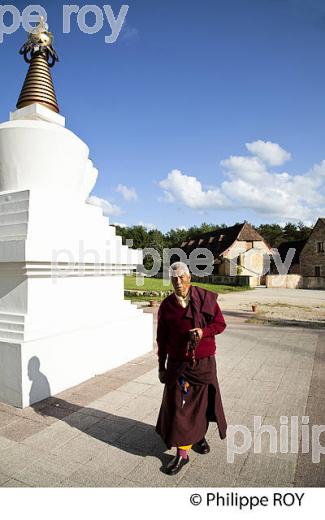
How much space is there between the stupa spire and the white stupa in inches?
0.7

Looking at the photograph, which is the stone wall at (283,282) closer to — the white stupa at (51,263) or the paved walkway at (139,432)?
the paved walkway at (139,432)

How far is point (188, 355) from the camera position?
2557 millimetres

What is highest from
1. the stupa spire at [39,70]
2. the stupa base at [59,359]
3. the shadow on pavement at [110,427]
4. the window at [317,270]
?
the stupa spire at [39,70]

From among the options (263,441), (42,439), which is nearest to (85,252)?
(42,439)

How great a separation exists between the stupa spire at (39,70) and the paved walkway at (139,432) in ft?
14.7

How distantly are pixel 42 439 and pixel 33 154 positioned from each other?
12.1ft

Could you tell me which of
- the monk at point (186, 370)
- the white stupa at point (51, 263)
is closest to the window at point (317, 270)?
the white stupa at point (51, 263)

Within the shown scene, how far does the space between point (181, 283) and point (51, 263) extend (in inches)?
87.4

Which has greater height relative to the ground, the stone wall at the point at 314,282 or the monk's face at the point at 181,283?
the monk's face at the point at 181,283

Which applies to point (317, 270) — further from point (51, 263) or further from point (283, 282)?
point (51, 263)

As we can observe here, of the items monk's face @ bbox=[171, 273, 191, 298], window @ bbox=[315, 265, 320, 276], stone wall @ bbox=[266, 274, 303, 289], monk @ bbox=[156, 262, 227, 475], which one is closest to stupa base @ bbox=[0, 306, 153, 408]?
monk @ bbox=[156, 262, 227, 475]

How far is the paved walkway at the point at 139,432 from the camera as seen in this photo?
2455 mm

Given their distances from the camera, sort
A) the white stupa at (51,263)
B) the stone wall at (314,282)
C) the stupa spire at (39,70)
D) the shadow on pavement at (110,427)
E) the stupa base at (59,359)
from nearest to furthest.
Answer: the shadow on pavement at (110,427), the stupa base at (59,359), the white stupa at (51,263), the stupa spire at (39,70), the stone wall at (314,282)
